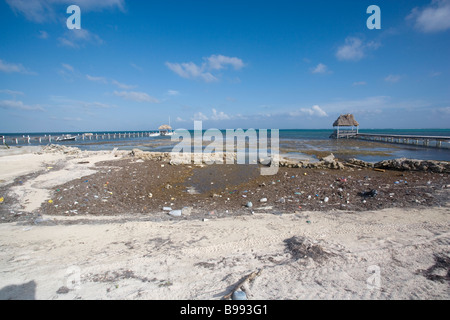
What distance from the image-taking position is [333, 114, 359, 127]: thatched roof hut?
1355 inches

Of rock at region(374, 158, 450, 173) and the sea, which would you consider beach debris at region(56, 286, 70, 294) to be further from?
the sea

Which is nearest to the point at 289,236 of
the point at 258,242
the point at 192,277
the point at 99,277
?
the point at 258,242

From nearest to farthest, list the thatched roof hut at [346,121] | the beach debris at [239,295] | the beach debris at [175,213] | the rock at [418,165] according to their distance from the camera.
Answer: the beach debris at [239,295]
the beach debris at [175,213]
the rock at [418,165]
the thatched roof hut at [346,121]

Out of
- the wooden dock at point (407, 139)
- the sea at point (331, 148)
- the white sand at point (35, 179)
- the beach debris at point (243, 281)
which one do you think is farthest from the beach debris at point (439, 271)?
the wooden dock at point (407, 139)

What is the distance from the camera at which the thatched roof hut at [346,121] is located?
1355 inches

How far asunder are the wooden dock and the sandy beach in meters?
20.6

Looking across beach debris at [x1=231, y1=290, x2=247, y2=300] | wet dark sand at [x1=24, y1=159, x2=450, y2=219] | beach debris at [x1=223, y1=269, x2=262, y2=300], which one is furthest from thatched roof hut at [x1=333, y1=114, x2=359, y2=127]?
beach debris at [x1=231, y1=290, x2=247, y2=300]

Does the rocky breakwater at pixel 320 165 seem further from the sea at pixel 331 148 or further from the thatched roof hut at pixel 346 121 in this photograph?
the thatched roof hut at pixel 346 121

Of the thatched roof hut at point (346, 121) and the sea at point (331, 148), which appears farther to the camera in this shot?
the thatched roof hut at point (346, 121)

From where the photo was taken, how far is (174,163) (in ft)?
33.0

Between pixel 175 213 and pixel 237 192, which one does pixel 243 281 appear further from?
pixel 237 192

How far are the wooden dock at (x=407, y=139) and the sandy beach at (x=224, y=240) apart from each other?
2056 centimetres

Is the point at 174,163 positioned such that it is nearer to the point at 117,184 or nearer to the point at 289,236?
the point at 117,184

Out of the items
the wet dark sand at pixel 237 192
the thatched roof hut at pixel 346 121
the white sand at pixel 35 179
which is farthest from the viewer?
A: the thatched roof hut at pixel 346 121
